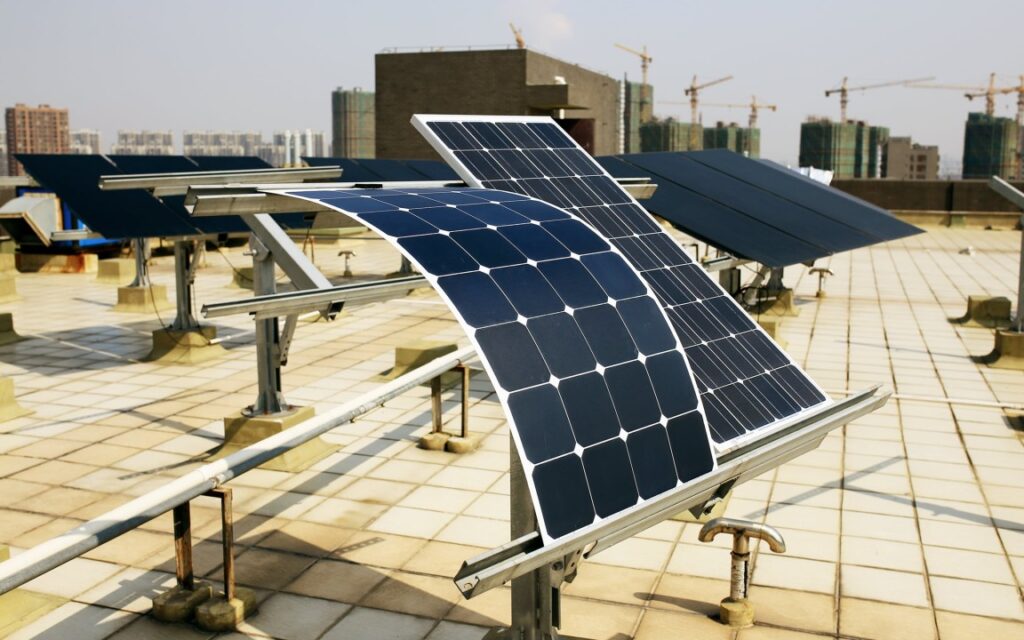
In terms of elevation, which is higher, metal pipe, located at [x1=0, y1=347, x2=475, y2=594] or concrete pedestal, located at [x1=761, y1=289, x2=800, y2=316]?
metal pipe, located at [x1=0, y1=347, x2=475, y2=594]

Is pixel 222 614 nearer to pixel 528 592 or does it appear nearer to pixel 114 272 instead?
pixel 528 592

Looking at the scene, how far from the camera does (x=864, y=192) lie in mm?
57844

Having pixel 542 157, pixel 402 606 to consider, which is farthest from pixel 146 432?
pixel 542 157

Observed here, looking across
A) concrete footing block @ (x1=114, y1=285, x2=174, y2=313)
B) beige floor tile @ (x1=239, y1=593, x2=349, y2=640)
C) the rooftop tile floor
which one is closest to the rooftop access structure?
beige floor tile @ (x1=239, y1=593, x2=349, y2=640)

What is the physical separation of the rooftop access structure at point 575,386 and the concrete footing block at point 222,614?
1346mm

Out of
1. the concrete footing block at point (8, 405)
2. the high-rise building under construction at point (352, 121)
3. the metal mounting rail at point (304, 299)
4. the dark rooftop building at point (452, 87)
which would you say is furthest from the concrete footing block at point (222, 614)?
the high-rise building under construction at point (352, 121)

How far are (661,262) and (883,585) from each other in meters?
4.09

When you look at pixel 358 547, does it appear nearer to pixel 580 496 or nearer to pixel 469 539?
pixel 469 539

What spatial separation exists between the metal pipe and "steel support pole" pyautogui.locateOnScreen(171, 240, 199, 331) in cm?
1054

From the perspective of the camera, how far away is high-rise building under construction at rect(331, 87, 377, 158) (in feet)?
594

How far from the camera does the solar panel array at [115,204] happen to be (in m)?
18.0

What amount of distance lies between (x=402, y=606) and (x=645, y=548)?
2.81 m

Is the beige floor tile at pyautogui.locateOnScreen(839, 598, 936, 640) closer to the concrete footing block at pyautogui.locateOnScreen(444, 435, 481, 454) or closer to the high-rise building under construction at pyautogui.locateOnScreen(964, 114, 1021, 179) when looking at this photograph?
the concrete footing block at pyautogui.locateOnScreen(444, 435, 481, 454)

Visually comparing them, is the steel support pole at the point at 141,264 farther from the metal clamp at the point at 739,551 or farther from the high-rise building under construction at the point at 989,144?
the high-rise building under construction at the point at 989,144
